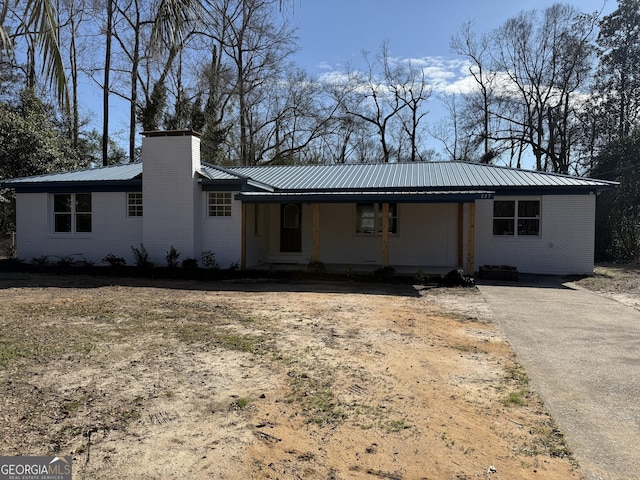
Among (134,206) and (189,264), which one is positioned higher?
(134,206)

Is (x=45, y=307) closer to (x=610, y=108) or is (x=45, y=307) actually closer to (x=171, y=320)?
(x=171, y=320)

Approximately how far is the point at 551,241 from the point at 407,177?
5.01 m

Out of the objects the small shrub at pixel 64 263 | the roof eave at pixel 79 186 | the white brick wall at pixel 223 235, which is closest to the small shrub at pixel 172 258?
the white brick wall at pixel 223 235

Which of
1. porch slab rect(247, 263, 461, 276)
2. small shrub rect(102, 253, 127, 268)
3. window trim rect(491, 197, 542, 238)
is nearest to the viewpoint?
porch slab rect(247, 263, 461, 276)

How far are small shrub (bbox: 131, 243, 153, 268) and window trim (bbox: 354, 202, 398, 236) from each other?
22.4 feet

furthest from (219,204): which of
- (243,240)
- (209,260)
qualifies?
(209,260)

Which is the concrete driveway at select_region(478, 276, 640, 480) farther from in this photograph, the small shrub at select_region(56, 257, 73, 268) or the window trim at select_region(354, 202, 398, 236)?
the small shrub at select_region(56, 257, 73, 268)

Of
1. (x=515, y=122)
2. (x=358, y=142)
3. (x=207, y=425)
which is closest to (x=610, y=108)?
(x=515, y=122)

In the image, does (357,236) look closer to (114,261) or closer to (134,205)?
(134,205)

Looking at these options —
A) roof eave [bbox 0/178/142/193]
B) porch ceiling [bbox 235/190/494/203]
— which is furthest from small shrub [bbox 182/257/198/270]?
roof eave [bbox 0/178/142/193]

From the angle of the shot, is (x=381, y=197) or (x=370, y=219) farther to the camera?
(x=370, y=219)

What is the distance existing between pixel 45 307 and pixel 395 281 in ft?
26.7

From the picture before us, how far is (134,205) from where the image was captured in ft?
49.2

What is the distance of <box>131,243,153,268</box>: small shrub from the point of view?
45.7ft
